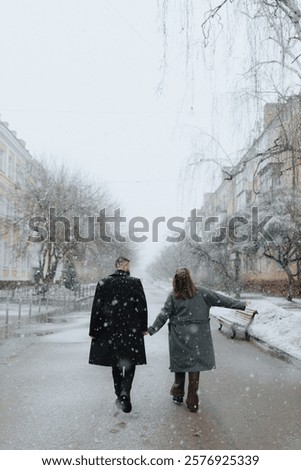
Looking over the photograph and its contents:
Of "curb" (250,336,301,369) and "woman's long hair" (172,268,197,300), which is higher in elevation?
"woman's long hair" (172,268,197,300)

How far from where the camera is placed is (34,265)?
2058 inches

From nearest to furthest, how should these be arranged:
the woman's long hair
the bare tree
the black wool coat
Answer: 1. the black wool coat
2. the woman's long hair
3. the bare tree

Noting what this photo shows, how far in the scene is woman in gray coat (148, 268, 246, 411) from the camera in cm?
610

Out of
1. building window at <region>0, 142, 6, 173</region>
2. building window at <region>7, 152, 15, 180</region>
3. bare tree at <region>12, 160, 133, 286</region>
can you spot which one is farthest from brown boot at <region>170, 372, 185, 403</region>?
building window at <region>7, 152, 15, 180</region>

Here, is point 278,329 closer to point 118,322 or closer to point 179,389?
point 179,389

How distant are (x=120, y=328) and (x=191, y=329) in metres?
0.80

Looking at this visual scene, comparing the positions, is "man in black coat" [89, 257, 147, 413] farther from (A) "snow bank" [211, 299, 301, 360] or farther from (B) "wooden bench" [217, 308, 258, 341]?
(B) "wooden bench" [217, 308, 258, 341]

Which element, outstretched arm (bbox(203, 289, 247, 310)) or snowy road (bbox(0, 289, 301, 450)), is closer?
snowy road (bbox(0, 289, 301, 450))

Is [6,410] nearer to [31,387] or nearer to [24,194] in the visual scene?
[31,387]

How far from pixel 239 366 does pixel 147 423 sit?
4.44 m

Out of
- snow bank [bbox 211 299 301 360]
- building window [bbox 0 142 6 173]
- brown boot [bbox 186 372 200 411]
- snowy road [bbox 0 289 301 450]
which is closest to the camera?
snowy road [bbox 0 289 301 450]

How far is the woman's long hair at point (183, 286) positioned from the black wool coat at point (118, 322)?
416 mm

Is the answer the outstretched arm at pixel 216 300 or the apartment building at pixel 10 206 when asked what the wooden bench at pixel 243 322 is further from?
the apartment building at pixel 10 206
